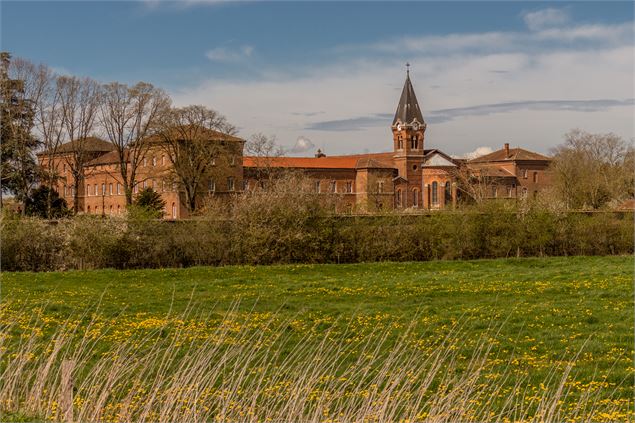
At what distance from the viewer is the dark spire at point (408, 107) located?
91.6 meters

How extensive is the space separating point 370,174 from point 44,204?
4094 cm

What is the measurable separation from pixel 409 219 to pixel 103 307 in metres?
16.7

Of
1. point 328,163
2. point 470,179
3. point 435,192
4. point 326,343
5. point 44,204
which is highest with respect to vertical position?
point 328,163

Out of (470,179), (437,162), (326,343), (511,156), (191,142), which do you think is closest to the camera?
(326,343)

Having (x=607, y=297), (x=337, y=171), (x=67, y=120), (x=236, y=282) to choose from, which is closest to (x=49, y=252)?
(x=236, y=282)

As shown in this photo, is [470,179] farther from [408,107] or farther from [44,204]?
[44,204]

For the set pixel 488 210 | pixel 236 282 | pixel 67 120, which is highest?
pixel 67 120

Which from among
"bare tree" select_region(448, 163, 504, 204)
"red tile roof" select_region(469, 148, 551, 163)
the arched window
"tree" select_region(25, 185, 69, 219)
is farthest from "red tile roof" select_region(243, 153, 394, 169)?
"tree" select_region(25, 185, 69, 219)

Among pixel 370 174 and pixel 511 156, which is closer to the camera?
pixel 370 174

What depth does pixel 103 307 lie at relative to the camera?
53.6ft

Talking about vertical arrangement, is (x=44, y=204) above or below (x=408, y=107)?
below

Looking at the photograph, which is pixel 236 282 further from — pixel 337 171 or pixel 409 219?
pixel 337 171

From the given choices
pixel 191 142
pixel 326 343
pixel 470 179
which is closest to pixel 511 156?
pixel 470 179

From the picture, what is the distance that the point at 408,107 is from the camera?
9238cm
